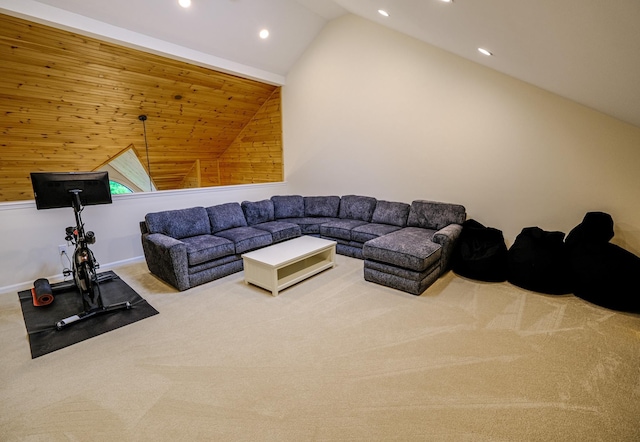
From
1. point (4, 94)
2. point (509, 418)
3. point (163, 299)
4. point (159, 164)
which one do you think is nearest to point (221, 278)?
point (163, 299)

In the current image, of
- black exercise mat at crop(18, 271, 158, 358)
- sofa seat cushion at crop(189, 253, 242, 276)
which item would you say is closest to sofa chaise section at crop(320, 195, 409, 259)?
sofa seat cushion at crop(189, 253, 242, 276)

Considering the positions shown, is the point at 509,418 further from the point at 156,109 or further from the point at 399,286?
the point at 156,109

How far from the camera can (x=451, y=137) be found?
3979 millimetres

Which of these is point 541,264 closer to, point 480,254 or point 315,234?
point 480,254

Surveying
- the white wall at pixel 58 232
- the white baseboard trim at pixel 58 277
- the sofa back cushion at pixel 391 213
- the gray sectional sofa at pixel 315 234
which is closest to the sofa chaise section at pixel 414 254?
the gray sectional sofa at pixel 315 234

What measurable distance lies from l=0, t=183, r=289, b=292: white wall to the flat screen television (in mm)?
1003

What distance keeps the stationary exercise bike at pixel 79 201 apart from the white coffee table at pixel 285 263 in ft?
4.07

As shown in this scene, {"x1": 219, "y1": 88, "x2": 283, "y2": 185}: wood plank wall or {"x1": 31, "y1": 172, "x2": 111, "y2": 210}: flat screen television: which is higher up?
{"x1": 219, "y1": 88, "x2": 283, "y2": 185}: wood plank wall

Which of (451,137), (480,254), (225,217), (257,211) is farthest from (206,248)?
(451,137)

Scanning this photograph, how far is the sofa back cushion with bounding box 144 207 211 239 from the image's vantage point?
3582mm

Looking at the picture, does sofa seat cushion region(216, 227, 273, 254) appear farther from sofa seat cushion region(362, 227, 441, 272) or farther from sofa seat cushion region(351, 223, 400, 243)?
sofa seat cushion region(362, 227, 441, 272)

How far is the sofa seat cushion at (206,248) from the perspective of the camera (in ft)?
10.6

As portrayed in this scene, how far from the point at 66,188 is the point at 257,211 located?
235 centimetres

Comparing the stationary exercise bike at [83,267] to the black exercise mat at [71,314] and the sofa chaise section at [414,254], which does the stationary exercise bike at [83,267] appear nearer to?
the black exercise mat at [71,314]
